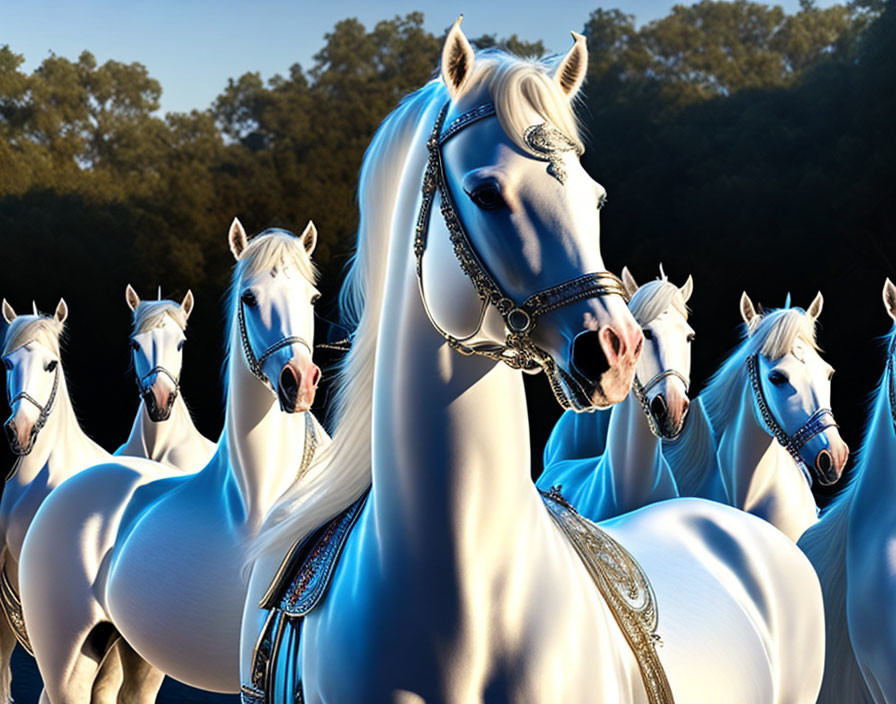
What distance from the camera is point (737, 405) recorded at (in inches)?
197

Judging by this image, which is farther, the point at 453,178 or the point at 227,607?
the point at 227,607

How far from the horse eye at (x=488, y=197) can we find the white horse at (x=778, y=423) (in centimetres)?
334

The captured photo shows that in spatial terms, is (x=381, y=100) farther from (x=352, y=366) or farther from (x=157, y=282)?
(x=352, y=366)

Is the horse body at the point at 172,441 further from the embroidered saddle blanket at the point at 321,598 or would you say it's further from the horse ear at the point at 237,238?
the embroidered saddle blanket at the point at 321,598

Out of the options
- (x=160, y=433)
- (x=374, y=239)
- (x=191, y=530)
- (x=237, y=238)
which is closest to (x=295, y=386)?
(x=191, y=530)

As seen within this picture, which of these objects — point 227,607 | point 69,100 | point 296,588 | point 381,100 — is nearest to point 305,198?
point 381,100

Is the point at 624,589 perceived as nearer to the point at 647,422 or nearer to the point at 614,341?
the point at 614,341

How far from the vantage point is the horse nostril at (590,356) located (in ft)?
4.48

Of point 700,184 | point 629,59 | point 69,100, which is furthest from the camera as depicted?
point 69,100

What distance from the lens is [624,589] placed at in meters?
1.82

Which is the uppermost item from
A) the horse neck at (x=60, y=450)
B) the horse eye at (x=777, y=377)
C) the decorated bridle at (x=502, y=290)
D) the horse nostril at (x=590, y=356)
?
the decorated bridle at (x=502, y=290)

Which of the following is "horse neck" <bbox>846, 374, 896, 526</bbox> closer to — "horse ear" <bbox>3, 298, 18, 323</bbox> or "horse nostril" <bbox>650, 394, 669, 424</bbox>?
"horse nostril" <bbox>650, 394, 669, 424</bbox>

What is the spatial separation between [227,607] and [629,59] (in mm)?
14627

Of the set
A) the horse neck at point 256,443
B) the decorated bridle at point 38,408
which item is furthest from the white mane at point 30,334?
the horse neck at point 256,443
